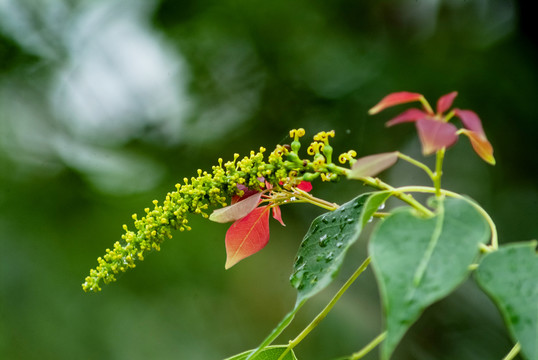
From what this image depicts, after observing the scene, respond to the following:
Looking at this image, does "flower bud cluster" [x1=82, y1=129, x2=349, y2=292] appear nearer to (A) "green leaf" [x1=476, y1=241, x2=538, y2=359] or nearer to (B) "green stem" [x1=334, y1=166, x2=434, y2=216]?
(B) "green stem" [x1=334, y1=166, x2=434, y2=216]

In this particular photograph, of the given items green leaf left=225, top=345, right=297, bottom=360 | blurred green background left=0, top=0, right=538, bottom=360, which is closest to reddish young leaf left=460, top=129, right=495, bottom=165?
green leaf left=225, top=345, right=297, bottom=360

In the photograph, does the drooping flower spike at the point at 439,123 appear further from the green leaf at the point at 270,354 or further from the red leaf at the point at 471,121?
the green leaf at the point at 270,354

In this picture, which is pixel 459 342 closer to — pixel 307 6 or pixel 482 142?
pixel 307 6

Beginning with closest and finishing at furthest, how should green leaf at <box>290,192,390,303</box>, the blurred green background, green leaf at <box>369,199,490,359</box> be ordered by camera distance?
green leaf at <box>369,199,490,359</box> < green leaf at <box>290,192,390,303</box> < the blurred green background

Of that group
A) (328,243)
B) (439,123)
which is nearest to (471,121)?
(439,123)

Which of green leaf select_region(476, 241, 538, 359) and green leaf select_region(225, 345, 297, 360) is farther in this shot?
green leaf select_region(225, 345, 297, 360)

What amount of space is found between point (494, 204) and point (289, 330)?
917 millimetres

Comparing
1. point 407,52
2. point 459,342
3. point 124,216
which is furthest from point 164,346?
point 407,52

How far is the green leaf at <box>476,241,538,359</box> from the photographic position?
27 centimetres

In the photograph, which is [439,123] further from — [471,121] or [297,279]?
[297,279]

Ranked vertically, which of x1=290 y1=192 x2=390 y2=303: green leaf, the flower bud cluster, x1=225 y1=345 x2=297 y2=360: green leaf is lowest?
x1=225 y1=345 x2=297 y2=360: green leaf

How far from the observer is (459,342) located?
184cm

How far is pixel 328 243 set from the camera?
0.41 meters

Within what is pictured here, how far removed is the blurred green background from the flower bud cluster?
141cm
